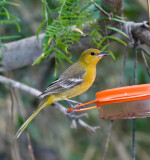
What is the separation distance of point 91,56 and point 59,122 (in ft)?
8.79

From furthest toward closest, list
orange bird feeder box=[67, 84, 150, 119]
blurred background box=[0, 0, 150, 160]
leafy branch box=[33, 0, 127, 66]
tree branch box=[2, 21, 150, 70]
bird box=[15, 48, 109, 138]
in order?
blurred background box=[0, 0, 150, 160]
tree branch box=[2, 21, 150, 70]
bird box=[15, 48, 109, 138]
leafy branch box=[33, 0, 127, 66]
orange bird feeder box=[67, 84, 150, 119]

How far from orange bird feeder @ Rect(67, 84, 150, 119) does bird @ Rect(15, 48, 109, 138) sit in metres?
0.73

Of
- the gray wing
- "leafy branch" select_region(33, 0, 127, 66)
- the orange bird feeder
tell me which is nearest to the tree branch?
the gray wing

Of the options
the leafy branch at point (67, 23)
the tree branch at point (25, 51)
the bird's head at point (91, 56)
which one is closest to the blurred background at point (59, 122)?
the tree branch at point (25, 51)

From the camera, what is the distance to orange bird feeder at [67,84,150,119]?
6.15 feet

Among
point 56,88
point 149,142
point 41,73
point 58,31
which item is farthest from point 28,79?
point 58,31

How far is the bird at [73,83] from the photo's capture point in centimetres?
277

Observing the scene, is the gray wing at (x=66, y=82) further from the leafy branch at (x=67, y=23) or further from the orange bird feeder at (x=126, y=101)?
the orange bird feeder at (x=126, y=101)

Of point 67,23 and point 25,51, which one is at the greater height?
point 67,23

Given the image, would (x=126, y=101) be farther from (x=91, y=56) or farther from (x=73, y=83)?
(x=91, y=56)

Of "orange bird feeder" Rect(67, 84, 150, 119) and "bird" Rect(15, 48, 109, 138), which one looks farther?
"bird" Rect(15, 48, 109, 138)

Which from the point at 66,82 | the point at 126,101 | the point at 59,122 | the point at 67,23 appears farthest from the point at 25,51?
the point at 59,122

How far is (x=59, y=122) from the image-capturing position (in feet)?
17.9

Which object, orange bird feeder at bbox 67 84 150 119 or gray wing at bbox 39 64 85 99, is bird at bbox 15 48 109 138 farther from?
orange bird feeder at bbox 67 84 150 119
